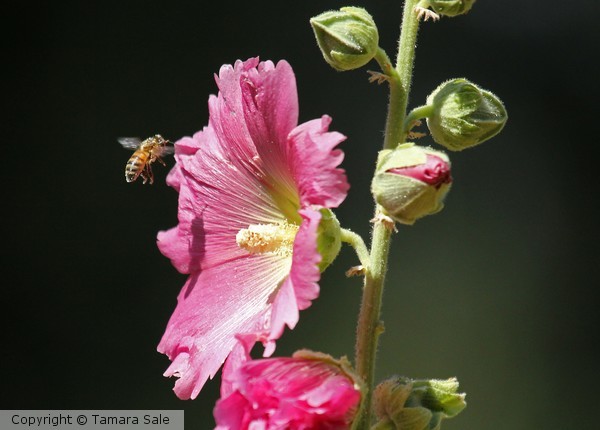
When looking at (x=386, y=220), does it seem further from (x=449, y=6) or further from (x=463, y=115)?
(x=449, y=6)

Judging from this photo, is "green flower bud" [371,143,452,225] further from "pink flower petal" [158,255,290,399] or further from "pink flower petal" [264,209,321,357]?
"pink flower petal" [158,255,290,399]

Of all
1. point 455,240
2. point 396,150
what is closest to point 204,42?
point 455,240

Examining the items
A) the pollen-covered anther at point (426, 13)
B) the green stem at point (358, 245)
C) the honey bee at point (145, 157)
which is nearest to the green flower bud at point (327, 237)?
the green stem at point (358, 245)

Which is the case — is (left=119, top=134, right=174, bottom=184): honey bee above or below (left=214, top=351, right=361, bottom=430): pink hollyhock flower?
above

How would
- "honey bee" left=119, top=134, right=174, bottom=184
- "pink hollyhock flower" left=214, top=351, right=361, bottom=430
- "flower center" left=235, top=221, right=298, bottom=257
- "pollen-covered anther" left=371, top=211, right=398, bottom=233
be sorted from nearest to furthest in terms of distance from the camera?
"pink hollyhock flower" left=214, top=351, right=361, bottom=430 → "pollen-covered anther" left=371, top=211, right=398, bottom=233 → "flower center" left=235, top=221, right=298, bottom=257 → "honey bee" left=119, top=134, right=174, bottom=184

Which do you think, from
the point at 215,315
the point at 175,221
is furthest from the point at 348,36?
the point at 175,221

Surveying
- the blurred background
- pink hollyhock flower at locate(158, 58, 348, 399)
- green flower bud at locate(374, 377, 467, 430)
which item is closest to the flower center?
pink hollyhock flower at locate(158, 58, 348, 399)
